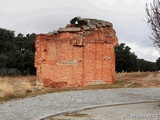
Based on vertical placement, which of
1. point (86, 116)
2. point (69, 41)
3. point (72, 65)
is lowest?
point (86, 116)

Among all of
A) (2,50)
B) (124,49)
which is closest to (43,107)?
(2,50)

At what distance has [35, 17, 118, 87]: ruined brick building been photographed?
23156 millimetres

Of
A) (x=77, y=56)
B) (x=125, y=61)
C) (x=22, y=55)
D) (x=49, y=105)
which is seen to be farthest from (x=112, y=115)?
(x=125, y=61)

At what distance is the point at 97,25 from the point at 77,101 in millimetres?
10393

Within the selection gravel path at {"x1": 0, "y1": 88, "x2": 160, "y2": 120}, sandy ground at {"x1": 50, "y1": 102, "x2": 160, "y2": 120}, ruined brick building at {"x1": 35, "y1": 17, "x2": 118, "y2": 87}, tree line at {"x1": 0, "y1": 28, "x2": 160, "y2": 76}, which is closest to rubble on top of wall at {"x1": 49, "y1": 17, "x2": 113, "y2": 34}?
ruined brick building at {"x1": 35, "y1": 17, "x2": 118, "y2": 87}

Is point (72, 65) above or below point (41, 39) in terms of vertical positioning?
below

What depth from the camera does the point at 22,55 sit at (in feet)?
187

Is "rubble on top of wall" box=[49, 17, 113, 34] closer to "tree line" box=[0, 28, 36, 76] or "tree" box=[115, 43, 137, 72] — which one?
"tree line" box=[0, 28, 36, 76]

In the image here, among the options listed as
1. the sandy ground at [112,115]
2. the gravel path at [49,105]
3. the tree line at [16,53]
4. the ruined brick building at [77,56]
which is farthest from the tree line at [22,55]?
the sandy ground at [112,115]

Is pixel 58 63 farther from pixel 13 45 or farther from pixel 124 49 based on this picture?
pixel 124 49

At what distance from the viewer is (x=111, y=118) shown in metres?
10.8

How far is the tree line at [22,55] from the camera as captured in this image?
183 ft

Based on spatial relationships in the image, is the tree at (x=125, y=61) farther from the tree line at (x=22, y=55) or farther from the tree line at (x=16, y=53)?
the tree line at (x=16, y=53)

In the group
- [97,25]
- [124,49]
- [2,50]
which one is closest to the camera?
[97,25]
